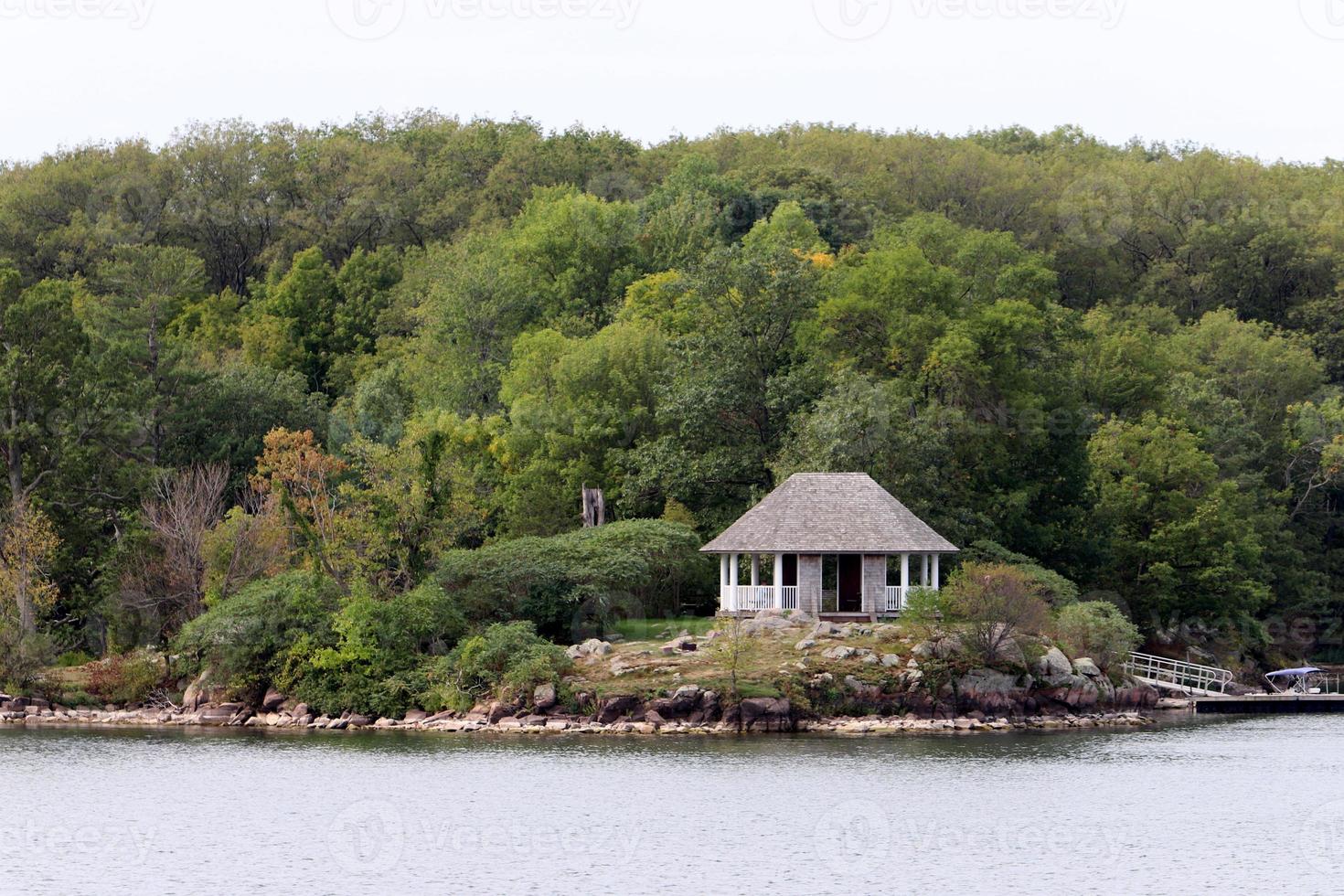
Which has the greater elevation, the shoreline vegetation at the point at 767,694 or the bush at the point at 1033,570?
the bush at the point at 1033,570

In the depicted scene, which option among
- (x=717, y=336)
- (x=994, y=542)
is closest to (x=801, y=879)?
(x=994, y=542)

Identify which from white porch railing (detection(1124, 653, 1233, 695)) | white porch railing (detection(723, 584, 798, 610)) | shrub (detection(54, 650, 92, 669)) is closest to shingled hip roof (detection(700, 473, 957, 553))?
white porch railing (detection(723, 584, 798, 610))

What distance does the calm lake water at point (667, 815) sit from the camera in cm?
3164

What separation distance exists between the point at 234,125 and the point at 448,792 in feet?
231

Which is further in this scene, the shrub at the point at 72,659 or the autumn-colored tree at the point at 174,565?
the autumn-colored tree at the point at 174,565

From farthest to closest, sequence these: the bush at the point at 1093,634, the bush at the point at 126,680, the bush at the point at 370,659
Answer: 1. the bush at the point at 126,680
2. the bush at the point at 1093,634
3. the bush at the point at 370,659

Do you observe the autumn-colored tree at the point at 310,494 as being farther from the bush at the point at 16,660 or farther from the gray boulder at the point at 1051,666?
the gray boulder at the point at 1051,666

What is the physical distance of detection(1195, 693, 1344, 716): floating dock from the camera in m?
59.5

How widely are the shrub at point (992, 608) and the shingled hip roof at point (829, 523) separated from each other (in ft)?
7.65

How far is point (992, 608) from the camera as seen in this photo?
51969 mm

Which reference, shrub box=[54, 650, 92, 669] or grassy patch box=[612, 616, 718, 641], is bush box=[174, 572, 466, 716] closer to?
grassy patch box=[612, 616, 718, 641]

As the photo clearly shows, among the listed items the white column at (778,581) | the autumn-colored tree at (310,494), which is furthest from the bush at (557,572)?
the white column at (778,581)

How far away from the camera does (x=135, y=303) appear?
77.4m

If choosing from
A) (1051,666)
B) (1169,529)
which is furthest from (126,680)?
(1169,529)
